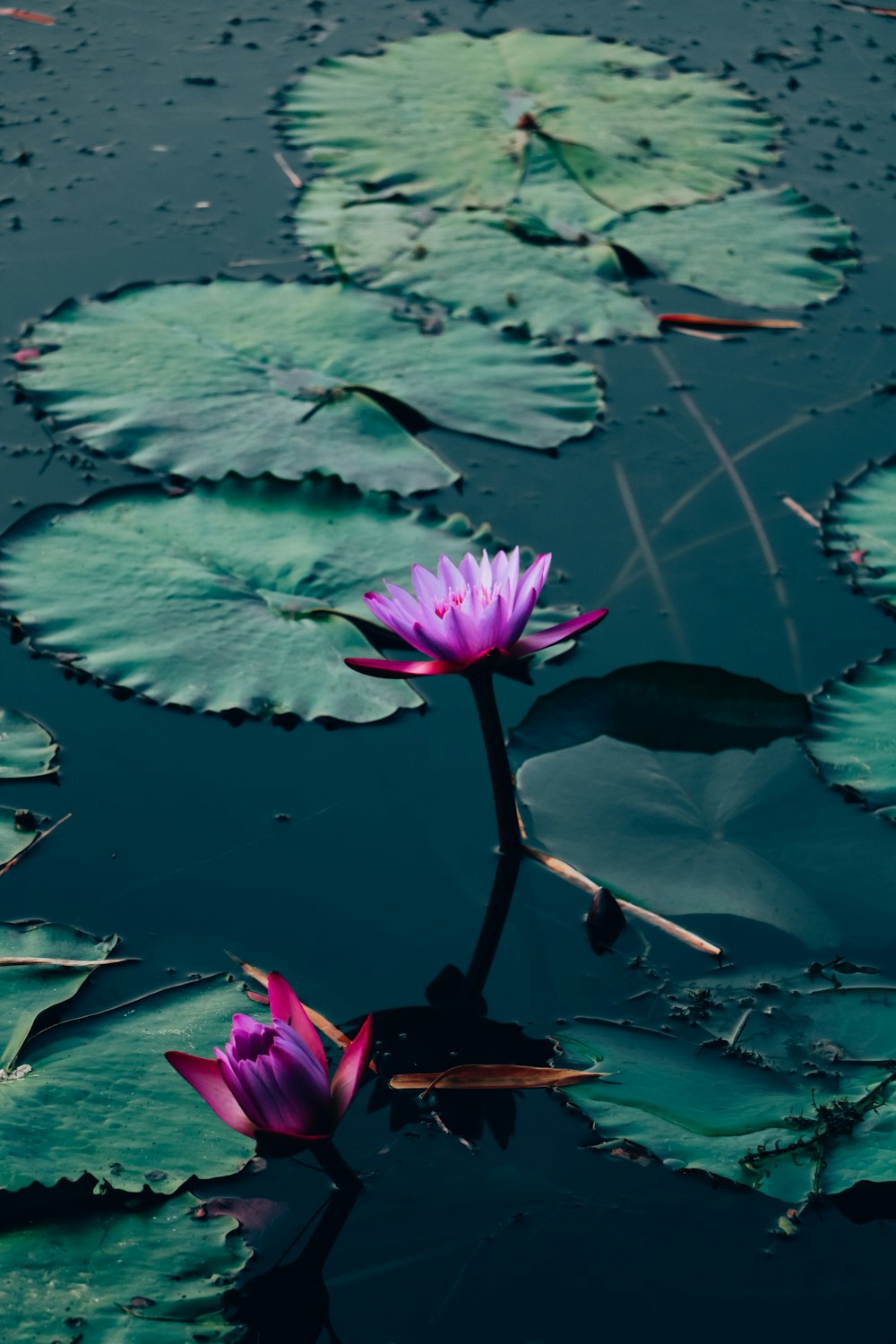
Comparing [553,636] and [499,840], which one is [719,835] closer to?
[499,840]

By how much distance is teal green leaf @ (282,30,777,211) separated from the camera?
3713 millimetres

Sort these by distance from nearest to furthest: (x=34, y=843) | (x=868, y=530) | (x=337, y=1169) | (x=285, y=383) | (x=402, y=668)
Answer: (x=337, y=1169)
(x=402, y=668)
(x=34, y=843)
(x=868, y=530)
(x=285, y=383)

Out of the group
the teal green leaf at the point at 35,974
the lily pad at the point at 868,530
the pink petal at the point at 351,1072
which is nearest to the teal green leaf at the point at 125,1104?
the teal green leaf at the point at 35,974

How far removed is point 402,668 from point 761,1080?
73cm

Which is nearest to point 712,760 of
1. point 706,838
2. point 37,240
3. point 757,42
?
point 706,838

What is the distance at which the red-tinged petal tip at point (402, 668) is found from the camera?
1.82 meters

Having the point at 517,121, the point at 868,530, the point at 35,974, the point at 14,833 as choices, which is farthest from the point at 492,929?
the point at 517,121

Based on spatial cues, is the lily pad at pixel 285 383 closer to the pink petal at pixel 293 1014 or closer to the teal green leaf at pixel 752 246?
the teal green leaf at pixel 752 246

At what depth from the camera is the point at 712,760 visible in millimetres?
2193

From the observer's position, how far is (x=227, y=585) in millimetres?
2447

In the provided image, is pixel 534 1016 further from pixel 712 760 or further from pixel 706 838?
pixel 712 760

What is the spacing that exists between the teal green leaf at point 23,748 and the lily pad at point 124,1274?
80 centimetres

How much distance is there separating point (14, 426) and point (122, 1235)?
1920 mm

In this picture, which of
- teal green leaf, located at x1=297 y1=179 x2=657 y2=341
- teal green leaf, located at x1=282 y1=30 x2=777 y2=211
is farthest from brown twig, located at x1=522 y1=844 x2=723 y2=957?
teal green leaf, located at x1=282 y1=30 x2=777 y2=211
